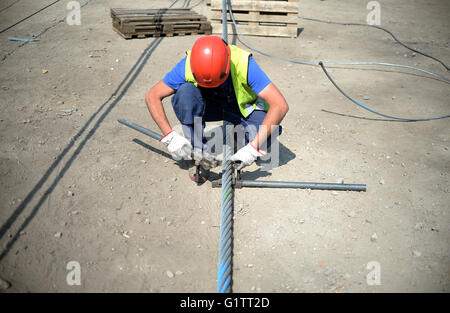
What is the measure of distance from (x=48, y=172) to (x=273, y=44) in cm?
459

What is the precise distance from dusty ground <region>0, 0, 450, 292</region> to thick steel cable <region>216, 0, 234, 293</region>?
13 cm

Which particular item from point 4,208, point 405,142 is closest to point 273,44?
point 405,142

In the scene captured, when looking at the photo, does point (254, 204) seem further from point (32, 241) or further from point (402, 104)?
point (402, 104)

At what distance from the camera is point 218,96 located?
10.7ft

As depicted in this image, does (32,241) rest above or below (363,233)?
above

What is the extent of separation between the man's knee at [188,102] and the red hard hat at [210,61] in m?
0.20

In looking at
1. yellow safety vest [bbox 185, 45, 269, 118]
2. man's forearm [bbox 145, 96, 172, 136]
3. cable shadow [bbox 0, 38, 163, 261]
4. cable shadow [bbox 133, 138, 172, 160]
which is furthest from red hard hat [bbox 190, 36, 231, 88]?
cable shadow [bbox 0, 38, 163, 261]

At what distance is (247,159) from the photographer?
302 centimetres

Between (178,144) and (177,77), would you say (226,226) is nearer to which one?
(178,144)

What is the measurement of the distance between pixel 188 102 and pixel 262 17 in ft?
14.7
